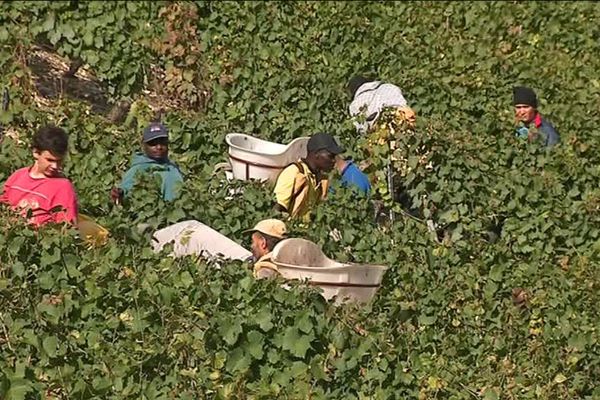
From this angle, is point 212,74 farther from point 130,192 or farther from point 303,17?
point 130,192

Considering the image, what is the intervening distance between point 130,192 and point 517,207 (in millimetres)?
2283

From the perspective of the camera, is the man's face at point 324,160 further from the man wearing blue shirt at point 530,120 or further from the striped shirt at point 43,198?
the man wearing blue shirt at point 530,120

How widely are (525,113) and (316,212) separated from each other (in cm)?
255

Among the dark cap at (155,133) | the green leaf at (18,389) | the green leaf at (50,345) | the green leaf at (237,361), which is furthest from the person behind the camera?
the dark cap at (155,133)

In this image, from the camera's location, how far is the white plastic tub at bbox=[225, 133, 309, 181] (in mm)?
7480

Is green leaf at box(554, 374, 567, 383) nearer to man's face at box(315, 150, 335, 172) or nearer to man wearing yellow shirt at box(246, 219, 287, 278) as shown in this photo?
man wearing yellow shirt at box(246, 219, 287, 278)

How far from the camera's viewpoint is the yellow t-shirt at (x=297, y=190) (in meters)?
7.10

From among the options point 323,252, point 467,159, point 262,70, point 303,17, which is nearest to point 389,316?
point 323,252

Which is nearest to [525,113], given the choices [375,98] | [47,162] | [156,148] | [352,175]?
[375,98]

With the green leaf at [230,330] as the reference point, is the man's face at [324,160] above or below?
below

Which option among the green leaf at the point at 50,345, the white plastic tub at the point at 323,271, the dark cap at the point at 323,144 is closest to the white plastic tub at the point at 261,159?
the dark cap at the point at 323,144

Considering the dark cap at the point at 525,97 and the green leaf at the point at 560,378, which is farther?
the dark cap at the point at 525,97

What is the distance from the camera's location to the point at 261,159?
7477 millimetres

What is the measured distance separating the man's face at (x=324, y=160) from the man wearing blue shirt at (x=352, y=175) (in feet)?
1.03
